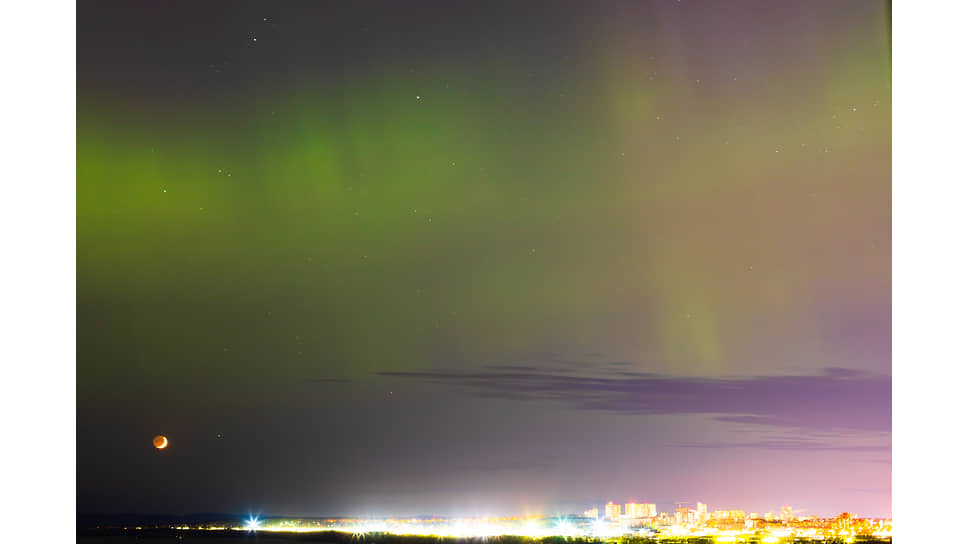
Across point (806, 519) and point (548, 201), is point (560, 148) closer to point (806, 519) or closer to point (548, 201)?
point (548, 201)

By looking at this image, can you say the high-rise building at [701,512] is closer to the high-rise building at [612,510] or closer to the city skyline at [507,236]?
the city skyline at [507,236]

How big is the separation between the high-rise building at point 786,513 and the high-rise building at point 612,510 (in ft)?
3.22

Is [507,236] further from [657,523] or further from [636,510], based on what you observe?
[657,523]

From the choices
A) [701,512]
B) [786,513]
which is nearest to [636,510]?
Result: [701,512]

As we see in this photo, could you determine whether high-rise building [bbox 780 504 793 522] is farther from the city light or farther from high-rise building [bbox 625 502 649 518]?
high-rise building [bbox 625 502 649 518]

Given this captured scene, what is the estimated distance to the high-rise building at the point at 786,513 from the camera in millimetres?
5188

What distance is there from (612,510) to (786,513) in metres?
1.05

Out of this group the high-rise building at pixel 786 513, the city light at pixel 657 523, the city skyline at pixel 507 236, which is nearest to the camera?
the city skyline at pixel 507 236

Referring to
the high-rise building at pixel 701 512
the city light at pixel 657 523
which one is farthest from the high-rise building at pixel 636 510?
the high-rise building at pixel 701 512

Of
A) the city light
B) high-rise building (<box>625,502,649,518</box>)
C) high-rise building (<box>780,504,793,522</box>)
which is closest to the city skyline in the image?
high-rise building (<box>780,504,793,522</box>)

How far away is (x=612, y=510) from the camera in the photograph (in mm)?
5824

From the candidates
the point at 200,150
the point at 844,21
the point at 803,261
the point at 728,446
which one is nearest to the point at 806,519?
the point at 728,446
